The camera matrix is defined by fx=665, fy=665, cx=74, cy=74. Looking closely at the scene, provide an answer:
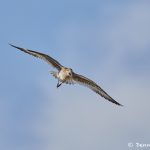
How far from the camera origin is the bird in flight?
137 ft

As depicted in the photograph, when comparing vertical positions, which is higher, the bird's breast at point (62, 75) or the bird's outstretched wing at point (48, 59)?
the bird's outstretched wing at point (48, 59)

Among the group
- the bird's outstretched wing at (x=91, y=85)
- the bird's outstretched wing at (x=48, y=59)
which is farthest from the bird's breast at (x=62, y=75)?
the bird's outstretched wing at (x=91, y=85)

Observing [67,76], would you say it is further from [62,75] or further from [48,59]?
[48,59]

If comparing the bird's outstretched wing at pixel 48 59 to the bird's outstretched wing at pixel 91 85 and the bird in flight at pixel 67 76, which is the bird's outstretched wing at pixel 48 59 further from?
the bird's outstretched wing at pixel 91 85

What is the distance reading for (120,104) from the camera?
1655 inches

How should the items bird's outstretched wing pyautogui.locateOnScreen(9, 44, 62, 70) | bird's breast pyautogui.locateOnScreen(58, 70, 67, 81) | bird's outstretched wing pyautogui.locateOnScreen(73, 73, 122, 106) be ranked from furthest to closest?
bird's outstretched wing pyautogui.locateOnScreen(73, 73, 122, 106), bird's outstretched wing pyautogui.locateOnScreen(9, 44, 62, 70), bird's breast pyautogui.locateOnScreen(58, 70, 67, 81)

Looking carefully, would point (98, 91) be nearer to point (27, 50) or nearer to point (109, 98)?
point (109, 98)

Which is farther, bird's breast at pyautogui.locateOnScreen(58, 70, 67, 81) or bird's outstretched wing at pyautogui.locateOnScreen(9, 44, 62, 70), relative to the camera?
bird's outstretched wing at pyautogui.locateOnScreen(9, 44, 62, 70)

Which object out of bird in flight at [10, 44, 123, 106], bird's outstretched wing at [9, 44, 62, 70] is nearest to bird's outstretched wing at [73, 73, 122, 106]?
bird in flight at [10, 44, 123, 106]

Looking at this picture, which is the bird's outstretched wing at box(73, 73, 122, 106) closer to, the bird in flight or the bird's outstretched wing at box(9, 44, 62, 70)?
the bird in flight

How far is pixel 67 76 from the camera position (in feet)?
137

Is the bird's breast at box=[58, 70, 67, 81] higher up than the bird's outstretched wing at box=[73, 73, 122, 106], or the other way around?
the bird's outstretched wing at box=[73, 73, 122, 106]

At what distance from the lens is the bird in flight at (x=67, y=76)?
1640 inches

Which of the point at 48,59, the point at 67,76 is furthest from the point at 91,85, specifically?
the point at 48,59
